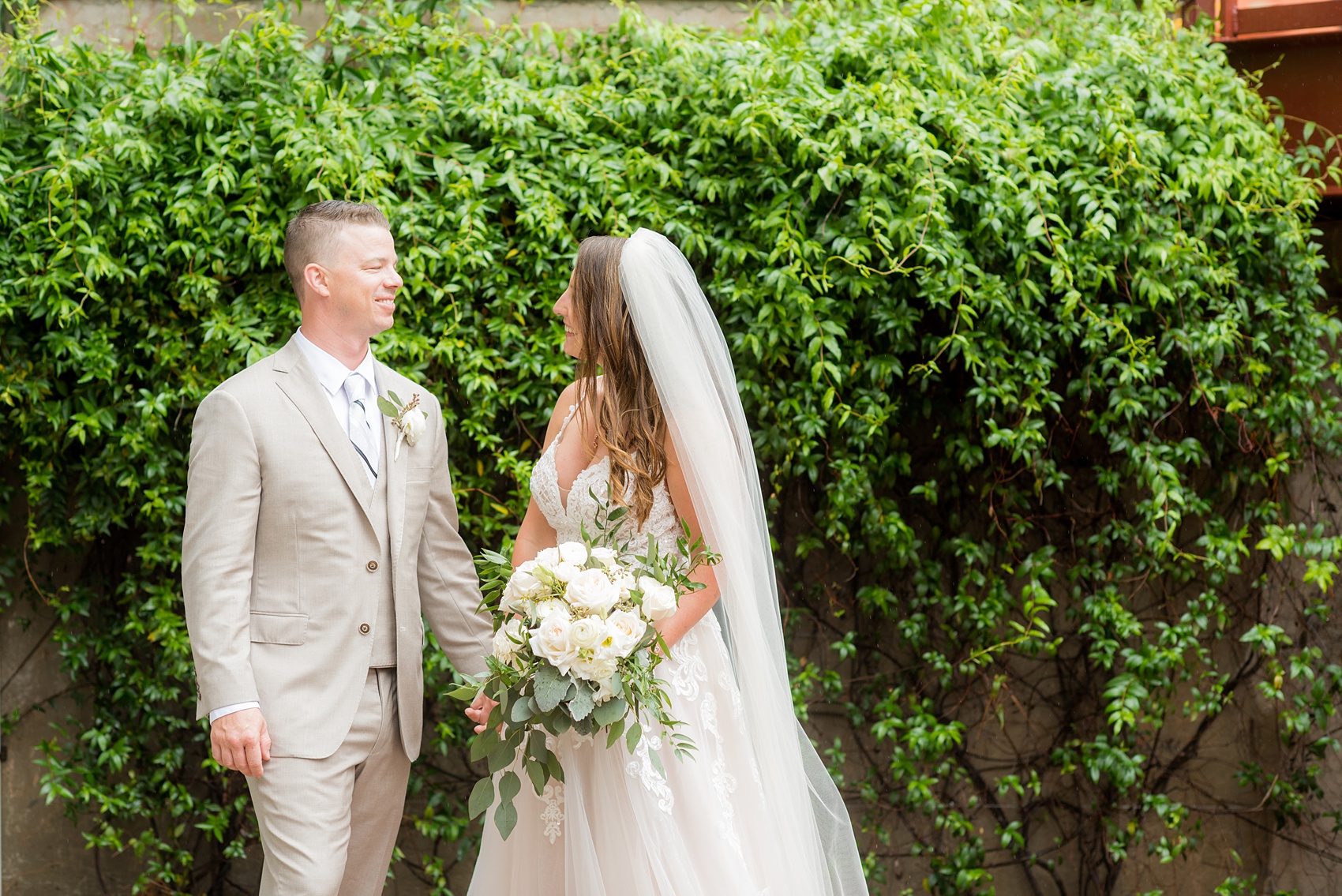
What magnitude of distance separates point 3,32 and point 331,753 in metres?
2.63

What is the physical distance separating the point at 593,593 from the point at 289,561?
781mm

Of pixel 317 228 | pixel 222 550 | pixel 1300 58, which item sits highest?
pixel 1300 58

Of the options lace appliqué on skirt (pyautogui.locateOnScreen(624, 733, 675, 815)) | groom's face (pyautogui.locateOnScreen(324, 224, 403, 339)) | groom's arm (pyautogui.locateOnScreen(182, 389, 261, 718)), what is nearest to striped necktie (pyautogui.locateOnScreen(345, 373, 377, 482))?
groom's face (pyautogui.locateOnScreen(324, 224, 403, 339))

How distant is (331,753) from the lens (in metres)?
2.37

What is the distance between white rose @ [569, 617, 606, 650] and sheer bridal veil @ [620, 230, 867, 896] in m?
0.42

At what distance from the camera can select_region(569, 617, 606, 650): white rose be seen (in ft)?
6.63

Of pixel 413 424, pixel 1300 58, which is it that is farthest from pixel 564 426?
pixel 1300 58

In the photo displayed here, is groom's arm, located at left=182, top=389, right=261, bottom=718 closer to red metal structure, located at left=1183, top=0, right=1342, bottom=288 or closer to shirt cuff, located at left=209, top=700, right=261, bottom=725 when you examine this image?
shirt cuff, located at left=209, top=700, right=261, bottom=725

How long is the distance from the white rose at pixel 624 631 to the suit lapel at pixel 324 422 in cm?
71

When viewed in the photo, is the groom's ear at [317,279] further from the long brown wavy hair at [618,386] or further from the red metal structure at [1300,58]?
the red metal structure at [1300,58]

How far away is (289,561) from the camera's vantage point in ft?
7.89

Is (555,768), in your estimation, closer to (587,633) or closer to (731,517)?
(587,633)

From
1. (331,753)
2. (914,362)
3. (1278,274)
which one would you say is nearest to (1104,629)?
(914,362)

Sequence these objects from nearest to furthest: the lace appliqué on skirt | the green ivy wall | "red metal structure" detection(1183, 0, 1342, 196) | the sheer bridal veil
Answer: the lace appliqué on skirt < the sheer bridal veil < the green ivy wall < "red metal structure" detection(1183, 0, 1342, 196)
